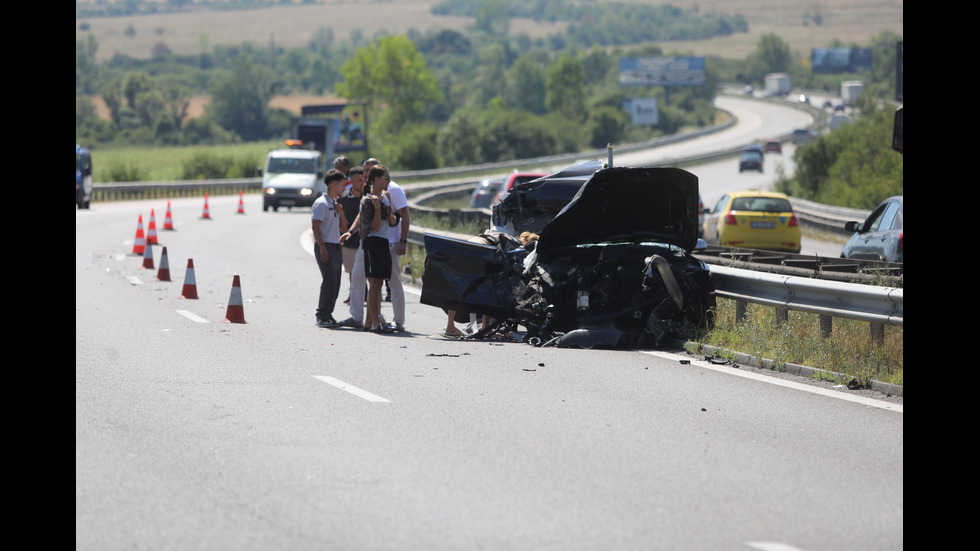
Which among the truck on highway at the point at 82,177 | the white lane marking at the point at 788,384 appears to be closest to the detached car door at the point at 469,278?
the white lane marking at the point at 788,384

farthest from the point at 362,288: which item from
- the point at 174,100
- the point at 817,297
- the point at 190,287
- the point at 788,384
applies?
the point at 174,100

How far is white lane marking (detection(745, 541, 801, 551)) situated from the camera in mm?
5391

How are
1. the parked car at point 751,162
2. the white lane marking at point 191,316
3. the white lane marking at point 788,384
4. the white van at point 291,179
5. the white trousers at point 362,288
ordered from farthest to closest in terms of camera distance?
the parked car at point 751,162 → the white van at point 291,179 → the white lane marking at point 191,316 → the white trousers at point 362,288 → the white lane marking at point 788,384

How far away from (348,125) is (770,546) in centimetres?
7046

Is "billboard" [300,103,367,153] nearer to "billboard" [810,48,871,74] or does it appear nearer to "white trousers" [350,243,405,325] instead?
"white trousers" [350,243,405,325]

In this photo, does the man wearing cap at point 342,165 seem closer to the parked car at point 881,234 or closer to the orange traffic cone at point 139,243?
the parked car at point 881,234

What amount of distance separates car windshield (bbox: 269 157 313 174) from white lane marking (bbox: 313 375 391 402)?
35016 millimetres

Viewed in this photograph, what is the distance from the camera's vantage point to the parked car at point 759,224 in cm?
2631

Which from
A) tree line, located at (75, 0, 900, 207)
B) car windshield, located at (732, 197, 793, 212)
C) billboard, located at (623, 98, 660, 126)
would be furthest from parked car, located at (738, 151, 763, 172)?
billboard, located at (623, 98, 660, 126)

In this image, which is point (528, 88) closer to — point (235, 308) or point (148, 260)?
point (148, 260)

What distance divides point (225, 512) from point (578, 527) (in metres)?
1.59

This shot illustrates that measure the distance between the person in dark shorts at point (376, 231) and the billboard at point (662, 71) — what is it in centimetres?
13905
